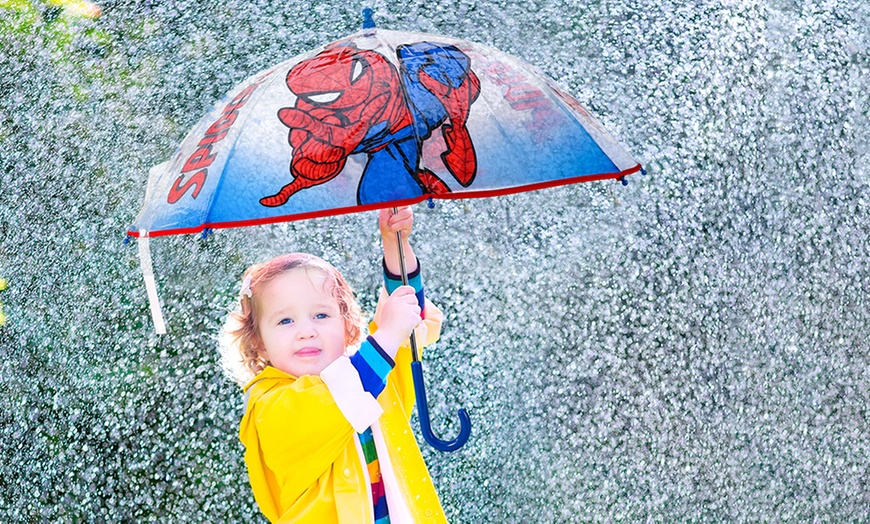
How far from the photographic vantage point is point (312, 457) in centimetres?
174

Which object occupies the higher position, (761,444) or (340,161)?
(340,161)

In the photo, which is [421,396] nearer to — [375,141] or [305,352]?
[305,352]

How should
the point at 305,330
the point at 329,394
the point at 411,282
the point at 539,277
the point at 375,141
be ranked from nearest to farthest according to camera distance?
the point at 375,141, the point at 329,394, the point at 305,330, the point at 411,282, the point at 539,277

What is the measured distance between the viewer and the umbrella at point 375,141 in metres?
1.56

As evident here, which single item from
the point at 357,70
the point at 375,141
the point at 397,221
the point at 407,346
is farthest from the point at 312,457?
the point at 357,70

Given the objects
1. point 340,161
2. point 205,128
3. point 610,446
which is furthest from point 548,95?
point 610,446

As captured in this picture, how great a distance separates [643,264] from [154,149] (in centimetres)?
161

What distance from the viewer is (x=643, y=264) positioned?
2969 mm

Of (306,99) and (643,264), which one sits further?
(643,264)

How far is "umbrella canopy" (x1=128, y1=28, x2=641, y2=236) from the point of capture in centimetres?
156

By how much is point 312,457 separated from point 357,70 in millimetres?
704

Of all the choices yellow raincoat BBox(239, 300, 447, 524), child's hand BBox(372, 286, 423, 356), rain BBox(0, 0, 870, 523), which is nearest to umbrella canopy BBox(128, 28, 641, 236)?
child's hand BBox(372, 286, 423, 356)

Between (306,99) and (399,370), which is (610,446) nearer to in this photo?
(399,370)

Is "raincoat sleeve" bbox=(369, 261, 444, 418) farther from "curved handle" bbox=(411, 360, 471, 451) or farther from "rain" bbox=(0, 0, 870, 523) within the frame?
"rain" bbox=(0, 0, 870, 523)
